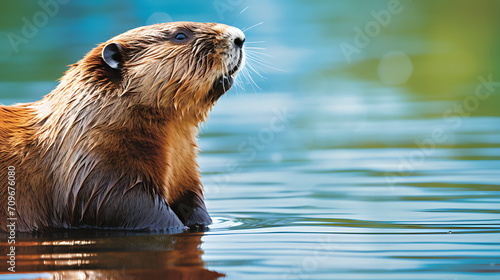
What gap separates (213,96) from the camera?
6.62 meters

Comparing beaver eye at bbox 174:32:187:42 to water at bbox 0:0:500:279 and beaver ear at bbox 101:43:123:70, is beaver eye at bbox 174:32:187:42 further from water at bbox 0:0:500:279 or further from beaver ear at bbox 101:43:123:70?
water at bbox 0:0:500:279

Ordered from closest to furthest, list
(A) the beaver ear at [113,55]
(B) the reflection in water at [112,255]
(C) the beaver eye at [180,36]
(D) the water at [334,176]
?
1. (B) the reflection in water at [112,255]
2. (D) the water at [334,176]
3. (A) the beaver ear at [113,55]
4. (C) the beaver eye at [180,36]

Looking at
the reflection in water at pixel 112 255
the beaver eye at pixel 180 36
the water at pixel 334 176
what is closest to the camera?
the reflection in water at pixel 112 255

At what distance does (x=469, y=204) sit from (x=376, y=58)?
55.4ft

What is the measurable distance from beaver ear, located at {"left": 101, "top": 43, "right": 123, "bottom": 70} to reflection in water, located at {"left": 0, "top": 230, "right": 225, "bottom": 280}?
1326mm

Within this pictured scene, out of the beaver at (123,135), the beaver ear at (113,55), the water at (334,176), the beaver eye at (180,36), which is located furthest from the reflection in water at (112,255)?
the beaver eye at (180,36)

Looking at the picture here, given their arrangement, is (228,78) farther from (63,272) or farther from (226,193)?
(63,272)

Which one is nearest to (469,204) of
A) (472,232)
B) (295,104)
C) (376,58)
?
(472,232)

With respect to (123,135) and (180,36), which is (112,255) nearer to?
(123,135)

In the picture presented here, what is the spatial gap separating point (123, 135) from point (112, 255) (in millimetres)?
1266

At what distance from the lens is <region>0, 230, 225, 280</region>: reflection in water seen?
475cm

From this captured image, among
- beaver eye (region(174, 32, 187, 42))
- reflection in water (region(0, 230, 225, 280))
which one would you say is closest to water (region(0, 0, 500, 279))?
reflection in water (region(0, 230, 225, 280))

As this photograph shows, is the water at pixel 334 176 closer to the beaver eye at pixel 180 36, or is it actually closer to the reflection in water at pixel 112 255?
the reflection in water at pixel 112 255

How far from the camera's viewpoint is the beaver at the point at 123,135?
618cm
